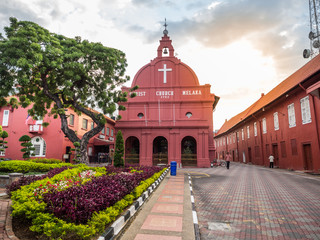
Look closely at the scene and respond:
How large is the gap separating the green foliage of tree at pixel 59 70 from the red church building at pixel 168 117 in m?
8.48

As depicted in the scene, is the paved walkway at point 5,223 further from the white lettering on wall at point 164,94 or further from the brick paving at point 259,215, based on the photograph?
the white lettering on wall at point 164,94

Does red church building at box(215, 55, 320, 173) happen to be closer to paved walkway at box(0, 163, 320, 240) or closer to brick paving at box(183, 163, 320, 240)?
brick paving at box(183, 163, 320, 240)

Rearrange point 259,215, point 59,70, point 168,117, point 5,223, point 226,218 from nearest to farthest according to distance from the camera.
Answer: point 5,223 → point 226,218 → point 259,215 → point 59,70 → point 168,117

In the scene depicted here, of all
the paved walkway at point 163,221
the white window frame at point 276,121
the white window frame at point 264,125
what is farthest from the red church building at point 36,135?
the white window frame at point 264,125

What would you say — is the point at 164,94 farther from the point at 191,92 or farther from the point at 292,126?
the point at 292,126

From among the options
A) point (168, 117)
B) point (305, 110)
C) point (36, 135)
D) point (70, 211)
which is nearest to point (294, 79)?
point (305, 110)

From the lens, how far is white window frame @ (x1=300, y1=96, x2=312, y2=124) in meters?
14.9

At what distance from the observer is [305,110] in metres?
15.2

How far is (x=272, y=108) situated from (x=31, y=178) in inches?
849

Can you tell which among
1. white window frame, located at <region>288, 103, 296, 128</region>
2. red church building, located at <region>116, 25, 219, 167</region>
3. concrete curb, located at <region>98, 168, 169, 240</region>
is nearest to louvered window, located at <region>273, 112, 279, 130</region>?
white window frame, located at <region>288, 103, 296, 128</region>

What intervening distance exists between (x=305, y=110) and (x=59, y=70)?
57.9 ft

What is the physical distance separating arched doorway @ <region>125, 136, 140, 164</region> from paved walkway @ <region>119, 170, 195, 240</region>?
16.0 metres

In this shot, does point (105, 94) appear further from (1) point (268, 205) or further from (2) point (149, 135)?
(1) point (268, 205)

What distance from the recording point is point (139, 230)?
13.8 ft
